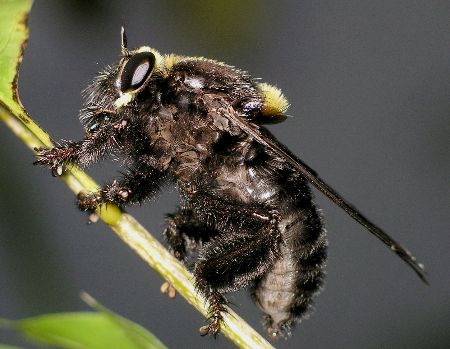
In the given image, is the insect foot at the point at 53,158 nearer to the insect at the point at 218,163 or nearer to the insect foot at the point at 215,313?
the insect at the point at 218,163

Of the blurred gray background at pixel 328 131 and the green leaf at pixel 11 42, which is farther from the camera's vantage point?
the blurred gray background at pixel 328 131

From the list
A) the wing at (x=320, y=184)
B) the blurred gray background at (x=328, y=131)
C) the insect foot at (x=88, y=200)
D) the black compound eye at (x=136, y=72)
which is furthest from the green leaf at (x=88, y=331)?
the blurred gray background at (x=328, y=131)

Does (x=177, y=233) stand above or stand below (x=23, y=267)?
below

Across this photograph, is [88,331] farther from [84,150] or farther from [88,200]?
[84,150]

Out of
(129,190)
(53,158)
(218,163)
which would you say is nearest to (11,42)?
(53,158)

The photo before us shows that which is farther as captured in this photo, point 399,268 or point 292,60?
point 292,60

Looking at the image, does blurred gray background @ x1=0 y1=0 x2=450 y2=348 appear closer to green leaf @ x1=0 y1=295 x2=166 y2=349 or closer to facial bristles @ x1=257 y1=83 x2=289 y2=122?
facial bristles @ x1=257 y1=83 x2=289 y2=122

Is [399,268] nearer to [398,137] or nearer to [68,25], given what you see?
[398,137]

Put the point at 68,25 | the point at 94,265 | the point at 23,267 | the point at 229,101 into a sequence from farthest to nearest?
the point at 68,25 → the point at 94,265 → the point at 23,267 → the point at 229,101

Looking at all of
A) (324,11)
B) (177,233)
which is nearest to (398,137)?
(324,11)
